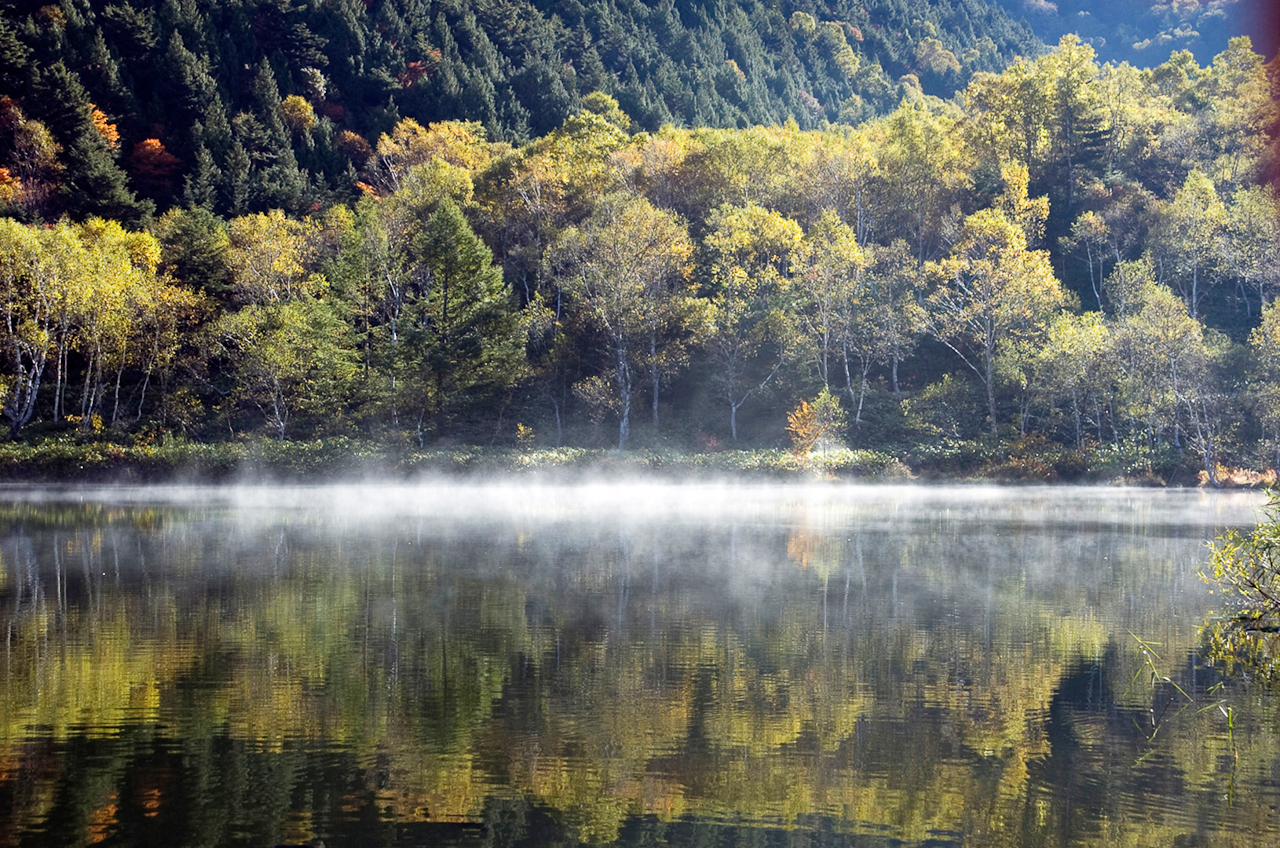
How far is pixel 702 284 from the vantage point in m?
52.6

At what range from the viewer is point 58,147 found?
218 ft

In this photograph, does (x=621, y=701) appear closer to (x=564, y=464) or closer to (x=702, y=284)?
(x=564, y=464)

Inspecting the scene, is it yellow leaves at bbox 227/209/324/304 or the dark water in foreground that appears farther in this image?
yellow leaves at bbox 227/209/324/304

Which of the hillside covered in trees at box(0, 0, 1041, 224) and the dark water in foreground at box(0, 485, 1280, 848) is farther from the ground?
the hillside covered in trees at box(0, 0, 1041, 224)

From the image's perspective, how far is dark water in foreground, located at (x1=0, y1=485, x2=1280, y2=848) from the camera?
277 inches

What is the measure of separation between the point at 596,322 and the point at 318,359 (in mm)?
13365

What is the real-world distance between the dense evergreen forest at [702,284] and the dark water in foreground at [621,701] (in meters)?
26.2

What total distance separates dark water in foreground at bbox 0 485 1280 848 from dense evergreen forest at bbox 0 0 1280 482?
2624 cm

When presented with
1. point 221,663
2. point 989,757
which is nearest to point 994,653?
point 989,757

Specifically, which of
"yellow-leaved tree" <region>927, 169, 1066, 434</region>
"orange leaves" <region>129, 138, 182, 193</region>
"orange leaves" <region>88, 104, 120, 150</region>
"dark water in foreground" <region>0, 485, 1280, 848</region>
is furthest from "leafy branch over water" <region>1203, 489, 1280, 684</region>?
"orange leaves" <region>129, 138, 182, 193</region>

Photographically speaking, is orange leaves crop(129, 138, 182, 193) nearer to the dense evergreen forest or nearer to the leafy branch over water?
the dense evergreen forest

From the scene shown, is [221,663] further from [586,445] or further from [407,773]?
[586,445]

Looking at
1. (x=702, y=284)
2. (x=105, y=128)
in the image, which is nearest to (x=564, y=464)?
(x=702, y=284)

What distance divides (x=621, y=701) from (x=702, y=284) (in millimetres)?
44047
